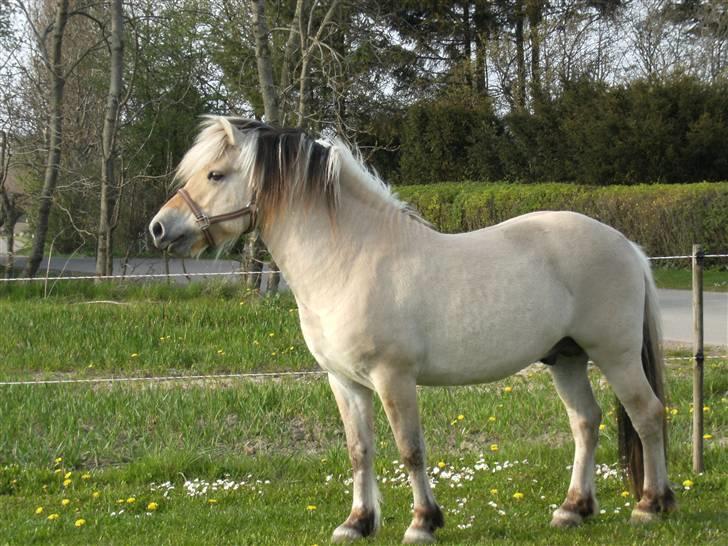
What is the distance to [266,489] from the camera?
209 inches

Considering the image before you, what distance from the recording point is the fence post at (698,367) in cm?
522

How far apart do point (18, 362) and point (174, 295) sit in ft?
10.7

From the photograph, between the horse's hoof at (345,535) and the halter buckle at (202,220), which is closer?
the halter buckle at (202,220)

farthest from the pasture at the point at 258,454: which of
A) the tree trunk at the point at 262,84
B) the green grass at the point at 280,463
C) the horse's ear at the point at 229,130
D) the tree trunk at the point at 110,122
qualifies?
the tree trunk at the point at 110,122

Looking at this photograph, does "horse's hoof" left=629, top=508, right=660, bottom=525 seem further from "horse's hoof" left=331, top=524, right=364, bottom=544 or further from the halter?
the halter

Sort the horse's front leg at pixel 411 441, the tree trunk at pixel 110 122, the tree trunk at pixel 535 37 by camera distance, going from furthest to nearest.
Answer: the tree trunk at pixel 535 37 → the tree trunk at pixel 110 122 → the horse's front leg at pixel 411 441

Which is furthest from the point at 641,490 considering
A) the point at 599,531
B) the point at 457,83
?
the point at 457,83

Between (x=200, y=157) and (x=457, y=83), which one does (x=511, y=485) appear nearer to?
(x=200, y=157)

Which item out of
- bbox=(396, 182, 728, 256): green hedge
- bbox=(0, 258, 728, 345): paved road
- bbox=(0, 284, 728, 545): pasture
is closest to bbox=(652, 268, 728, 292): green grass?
bbox=(396, 182, 728, 256): green hedge

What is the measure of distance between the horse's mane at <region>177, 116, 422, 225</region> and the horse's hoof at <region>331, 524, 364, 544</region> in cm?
154

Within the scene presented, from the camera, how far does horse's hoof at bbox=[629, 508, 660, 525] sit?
4.31 meters

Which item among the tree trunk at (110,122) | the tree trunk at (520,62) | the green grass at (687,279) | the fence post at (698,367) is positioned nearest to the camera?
the fence post at (698,367)

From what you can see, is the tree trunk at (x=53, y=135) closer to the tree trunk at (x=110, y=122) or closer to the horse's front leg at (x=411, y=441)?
the tree trunk at (x=110, y=122)

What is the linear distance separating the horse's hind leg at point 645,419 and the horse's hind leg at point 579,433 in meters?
0.23
